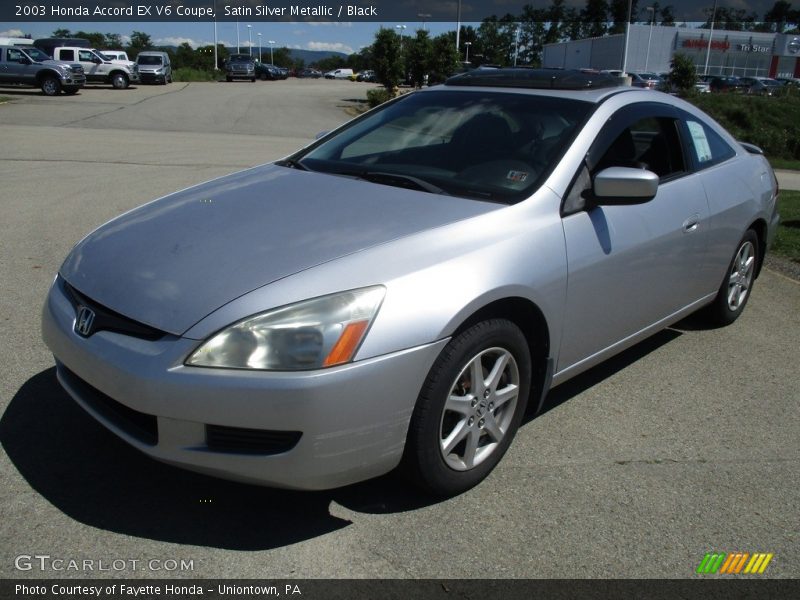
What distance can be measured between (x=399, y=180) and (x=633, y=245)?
1.20 meters

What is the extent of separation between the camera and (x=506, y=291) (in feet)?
9.62

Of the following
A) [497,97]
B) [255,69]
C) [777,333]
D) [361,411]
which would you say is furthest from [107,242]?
[255,69]

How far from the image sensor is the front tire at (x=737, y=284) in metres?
4.94

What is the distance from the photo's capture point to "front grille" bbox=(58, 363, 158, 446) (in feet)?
8.64

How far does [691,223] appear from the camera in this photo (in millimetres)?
4129

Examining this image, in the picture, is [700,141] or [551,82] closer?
[551,82]

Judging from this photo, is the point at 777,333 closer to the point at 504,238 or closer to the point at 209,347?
the point at 504,238

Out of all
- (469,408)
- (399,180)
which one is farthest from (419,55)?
(469,408)

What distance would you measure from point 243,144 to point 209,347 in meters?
13.9

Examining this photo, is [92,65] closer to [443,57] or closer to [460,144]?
[443,57]

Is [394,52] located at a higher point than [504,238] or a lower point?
higher

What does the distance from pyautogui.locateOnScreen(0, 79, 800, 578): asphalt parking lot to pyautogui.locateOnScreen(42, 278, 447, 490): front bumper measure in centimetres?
32

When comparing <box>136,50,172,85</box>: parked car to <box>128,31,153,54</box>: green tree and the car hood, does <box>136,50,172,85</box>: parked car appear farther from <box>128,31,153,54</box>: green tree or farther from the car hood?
<box>128,31,153,54</box>: green tree

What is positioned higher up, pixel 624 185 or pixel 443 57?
pixel 443 57
